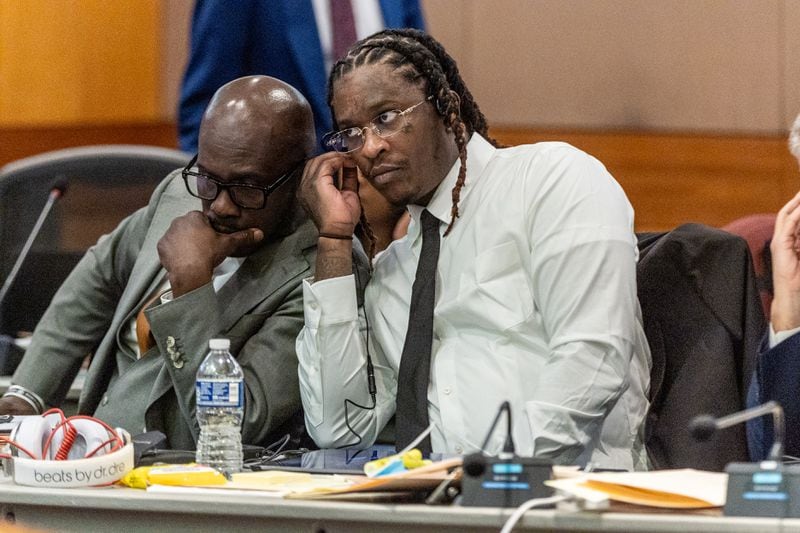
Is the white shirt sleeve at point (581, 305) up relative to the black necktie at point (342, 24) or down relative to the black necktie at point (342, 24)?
down

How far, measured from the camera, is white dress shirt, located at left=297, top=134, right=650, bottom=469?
1.91 metres

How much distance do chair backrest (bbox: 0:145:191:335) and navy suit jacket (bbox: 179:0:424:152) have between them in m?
0.31

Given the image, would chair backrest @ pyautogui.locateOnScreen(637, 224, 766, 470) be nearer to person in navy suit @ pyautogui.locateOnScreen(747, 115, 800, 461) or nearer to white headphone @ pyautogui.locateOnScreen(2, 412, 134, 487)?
person in navy suit @ pyautogui.locateOnScreen(747, 115, 800, 461)

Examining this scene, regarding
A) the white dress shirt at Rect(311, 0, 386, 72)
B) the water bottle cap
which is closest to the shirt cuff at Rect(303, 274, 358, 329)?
the water bottle cap

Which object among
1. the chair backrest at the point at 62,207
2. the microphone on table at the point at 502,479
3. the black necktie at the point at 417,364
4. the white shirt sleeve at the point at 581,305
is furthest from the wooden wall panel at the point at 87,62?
the microphone on table at the point at 502,479

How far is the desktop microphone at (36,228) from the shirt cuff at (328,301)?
91cm

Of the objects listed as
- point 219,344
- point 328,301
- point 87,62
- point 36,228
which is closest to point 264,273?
point 328,301

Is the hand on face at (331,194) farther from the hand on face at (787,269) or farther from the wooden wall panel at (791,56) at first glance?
the wooden wall panel at (791,56)

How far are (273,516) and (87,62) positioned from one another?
3.79 m

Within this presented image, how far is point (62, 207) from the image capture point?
3096mm

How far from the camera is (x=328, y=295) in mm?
2143

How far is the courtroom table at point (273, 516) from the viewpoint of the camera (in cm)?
140

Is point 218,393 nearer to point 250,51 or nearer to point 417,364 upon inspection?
point 417,364

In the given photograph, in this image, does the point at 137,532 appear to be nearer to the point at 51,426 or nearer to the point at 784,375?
the point at 51,426
